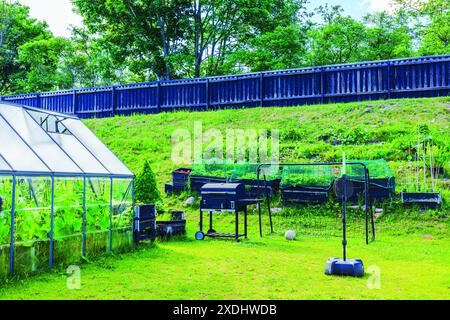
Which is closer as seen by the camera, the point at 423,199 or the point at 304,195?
the point at 423,199

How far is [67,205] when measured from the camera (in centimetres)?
901

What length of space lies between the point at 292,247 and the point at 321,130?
288 inches

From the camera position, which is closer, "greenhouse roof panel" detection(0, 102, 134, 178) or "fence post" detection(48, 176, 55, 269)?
"greenhouse roof panel" detection(0, 102, 134, 178)

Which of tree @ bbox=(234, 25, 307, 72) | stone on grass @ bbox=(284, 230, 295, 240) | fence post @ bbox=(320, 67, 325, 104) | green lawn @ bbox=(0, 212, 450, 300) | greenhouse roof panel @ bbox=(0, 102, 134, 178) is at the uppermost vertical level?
tree @ bbox=(234, 25, 307, 72)

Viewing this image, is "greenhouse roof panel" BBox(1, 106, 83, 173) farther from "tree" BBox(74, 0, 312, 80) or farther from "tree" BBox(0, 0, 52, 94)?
"tree" BBox(0, 0, 52, 94)

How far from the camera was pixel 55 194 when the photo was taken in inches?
359

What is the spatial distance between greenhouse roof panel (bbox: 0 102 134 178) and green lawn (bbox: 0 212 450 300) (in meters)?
1.70

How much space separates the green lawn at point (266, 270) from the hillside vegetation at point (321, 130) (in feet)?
10.9

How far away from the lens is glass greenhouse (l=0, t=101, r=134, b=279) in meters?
7.84

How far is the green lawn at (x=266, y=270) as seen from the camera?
698 centimetres

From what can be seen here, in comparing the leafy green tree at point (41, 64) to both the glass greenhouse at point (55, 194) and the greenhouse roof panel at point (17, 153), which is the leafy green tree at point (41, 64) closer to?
the glass greenhouse at point (55, 194)

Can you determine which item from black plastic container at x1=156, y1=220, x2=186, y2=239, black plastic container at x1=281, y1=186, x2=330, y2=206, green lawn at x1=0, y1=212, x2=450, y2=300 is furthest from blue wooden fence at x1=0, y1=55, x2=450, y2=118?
black plastic container at x1=156, y1=220, x2=186, y2=239

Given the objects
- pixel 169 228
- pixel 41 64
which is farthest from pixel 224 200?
pixel 41 64

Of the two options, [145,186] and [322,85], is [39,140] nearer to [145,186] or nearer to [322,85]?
[145,186]
